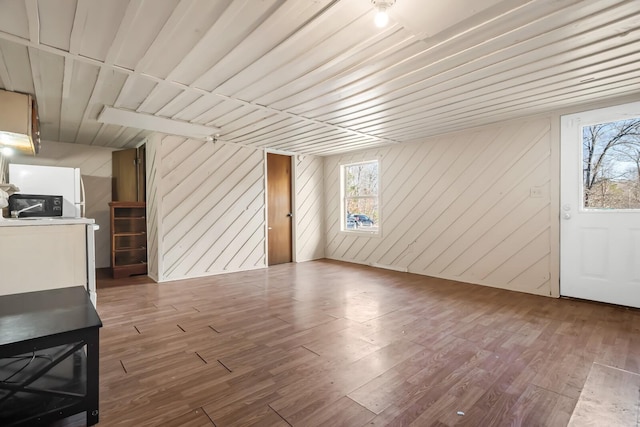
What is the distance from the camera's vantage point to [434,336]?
270cm

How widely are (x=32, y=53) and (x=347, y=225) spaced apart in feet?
18.2

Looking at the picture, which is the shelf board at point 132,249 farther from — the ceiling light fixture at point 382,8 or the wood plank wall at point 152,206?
the ceiling light fixture at point 382,8

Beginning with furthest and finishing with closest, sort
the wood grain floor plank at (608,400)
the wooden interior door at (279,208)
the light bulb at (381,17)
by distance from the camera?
the wooden interior door at (279,208)
the light bulb at (381,17)
the wood grain floor plank at (608,400)

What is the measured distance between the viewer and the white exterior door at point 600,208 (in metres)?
3.39

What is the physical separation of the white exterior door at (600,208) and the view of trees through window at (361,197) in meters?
3.04

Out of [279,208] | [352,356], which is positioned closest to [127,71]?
[352,356]

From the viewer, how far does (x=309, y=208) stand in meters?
6.93

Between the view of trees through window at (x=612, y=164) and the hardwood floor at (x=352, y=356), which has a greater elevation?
the view of trees through window at (x=612, y=164)

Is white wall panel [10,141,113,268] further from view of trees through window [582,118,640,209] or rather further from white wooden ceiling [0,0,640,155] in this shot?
view of trees through window [582,118,640,209]

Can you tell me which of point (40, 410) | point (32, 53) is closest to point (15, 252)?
point (40, 410)

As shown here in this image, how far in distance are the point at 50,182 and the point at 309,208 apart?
4.48 meters

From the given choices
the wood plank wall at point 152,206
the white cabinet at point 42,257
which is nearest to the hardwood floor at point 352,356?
the white cabinet at point 42,257

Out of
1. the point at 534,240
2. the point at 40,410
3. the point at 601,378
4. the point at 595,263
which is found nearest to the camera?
the point at 40,410

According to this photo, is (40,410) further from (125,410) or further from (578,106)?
(578,106)
